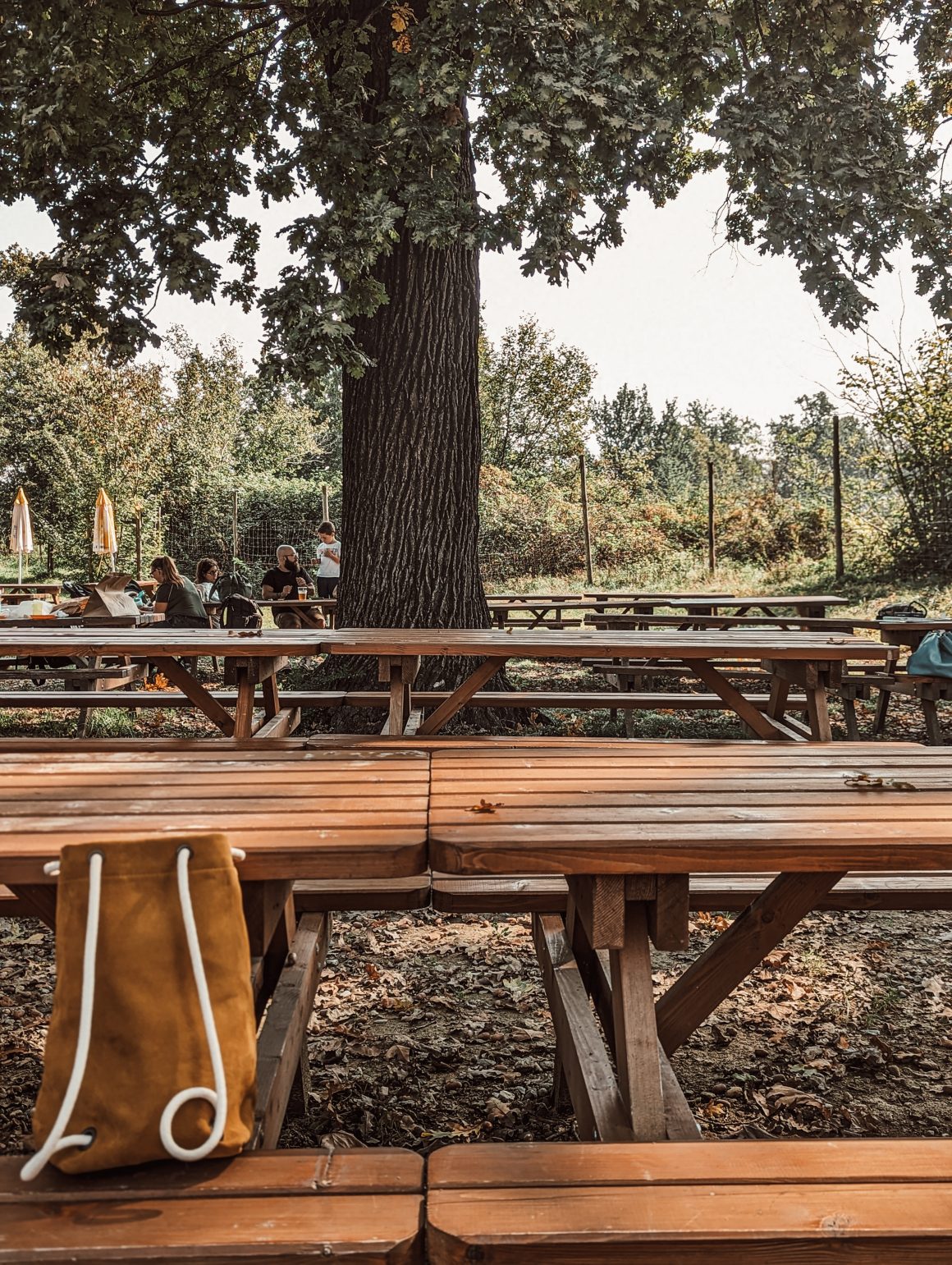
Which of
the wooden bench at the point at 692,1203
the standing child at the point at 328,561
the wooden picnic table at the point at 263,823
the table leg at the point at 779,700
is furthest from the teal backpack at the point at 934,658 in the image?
the standing child at the point at 328,561

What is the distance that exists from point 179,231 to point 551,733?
3.91 metres

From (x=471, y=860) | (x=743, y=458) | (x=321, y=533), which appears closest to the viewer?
(x=471, y=860)

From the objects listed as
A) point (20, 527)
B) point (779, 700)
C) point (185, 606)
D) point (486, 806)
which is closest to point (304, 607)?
point (185, 606)

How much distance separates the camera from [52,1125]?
1174mm

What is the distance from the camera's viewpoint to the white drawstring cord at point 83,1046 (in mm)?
1161

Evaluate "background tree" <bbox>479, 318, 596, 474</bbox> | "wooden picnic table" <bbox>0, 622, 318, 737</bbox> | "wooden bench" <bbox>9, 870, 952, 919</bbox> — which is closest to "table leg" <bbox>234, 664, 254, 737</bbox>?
"wooden picnic table" <bbox>0, 622, 318, 737</bbox>

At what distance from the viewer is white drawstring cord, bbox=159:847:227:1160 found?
1190 millimetres

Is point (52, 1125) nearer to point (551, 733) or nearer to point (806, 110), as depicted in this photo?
point (551, 733)

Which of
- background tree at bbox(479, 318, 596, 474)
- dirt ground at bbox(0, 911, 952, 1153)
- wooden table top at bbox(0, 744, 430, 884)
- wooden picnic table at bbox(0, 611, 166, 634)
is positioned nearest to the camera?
wooden table top at bbox(0, 744, 430, 884)

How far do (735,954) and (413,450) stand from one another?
4.92m

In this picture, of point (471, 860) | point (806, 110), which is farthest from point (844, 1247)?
point (806, 110)

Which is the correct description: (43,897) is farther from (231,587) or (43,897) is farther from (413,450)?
(231,587)

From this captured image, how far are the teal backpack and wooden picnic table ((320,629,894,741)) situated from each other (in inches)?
39.9

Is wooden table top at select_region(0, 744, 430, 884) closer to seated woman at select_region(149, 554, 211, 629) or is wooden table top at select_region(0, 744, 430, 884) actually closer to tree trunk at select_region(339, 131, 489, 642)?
tree trunk at select_region(339, 131, 489, 642)
